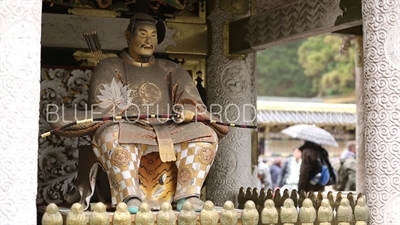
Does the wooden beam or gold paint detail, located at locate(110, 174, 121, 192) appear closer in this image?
gold paint detail, located at locate(110, 174, 121, 192)

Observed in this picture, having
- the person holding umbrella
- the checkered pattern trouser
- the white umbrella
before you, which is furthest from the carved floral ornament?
the white umbrella

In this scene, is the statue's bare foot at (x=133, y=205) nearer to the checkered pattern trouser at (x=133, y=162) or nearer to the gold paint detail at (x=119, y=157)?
the checkered pattern trouser at (x=133, y=162)

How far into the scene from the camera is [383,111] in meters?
6.89

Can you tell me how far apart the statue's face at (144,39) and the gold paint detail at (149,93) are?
0.27 meters

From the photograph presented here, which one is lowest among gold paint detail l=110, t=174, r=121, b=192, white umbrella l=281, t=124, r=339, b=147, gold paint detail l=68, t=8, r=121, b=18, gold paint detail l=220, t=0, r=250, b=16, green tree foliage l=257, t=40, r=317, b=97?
gold paint detail l=110, t=174, r=121, b=192

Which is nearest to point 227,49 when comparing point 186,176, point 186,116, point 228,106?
point 228,106

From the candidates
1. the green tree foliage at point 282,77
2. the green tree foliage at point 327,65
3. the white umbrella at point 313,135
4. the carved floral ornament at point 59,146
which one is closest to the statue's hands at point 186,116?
the carved floral ornament at point 59,146

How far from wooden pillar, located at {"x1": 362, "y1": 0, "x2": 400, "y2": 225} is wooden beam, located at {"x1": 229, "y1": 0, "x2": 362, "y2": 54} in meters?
0.88

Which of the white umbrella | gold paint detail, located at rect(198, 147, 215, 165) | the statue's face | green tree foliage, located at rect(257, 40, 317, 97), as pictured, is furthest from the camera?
green tree foliage, located at rect(257, 40, 317, 97)

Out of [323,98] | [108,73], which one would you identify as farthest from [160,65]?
[323,98]

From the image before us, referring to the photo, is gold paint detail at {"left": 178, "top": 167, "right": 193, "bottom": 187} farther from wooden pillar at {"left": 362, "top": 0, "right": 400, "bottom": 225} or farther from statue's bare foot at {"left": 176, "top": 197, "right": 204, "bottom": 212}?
wooden pillar at {"left": 362, "top": 0, "right": 400, "bottom": 225}

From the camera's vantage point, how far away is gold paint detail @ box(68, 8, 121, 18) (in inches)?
362

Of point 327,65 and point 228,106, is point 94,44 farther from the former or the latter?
point 327,65

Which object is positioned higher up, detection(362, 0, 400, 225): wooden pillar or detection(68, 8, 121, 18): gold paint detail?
detection(68, 8, 121, 18): gold paint detail
